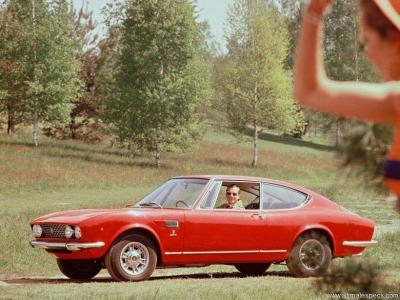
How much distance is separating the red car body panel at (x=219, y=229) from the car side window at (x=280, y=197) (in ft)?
0.31

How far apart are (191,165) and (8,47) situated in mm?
12089

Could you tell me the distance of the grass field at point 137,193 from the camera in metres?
11.1

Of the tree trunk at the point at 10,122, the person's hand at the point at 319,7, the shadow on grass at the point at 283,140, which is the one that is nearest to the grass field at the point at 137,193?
the shadow on grass at the point at 283,140

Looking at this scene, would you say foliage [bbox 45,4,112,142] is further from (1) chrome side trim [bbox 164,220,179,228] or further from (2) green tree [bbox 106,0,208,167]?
(1) chrome side trim [bbox 164,220,179,228]

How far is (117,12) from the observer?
53.7 metres

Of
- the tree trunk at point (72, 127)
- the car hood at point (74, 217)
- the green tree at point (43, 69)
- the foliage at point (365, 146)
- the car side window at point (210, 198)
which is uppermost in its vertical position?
the green tree at point (43, 69)

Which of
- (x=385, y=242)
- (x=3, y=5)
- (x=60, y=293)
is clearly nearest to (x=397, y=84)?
(x=60, y=293)

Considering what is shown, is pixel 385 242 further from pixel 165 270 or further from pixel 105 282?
pixel 105 282

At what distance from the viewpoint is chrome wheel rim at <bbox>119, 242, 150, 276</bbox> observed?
13.2 metres

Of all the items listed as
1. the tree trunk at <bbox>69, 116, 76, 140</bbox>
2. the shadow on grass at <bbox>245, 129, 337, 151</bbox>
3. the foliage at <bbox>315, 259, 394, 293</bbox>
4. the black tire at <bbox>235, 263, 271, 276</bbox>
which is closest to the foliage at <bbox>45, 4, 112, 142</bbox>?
the tree trunk at <bbox>69, 116, 76, 140</bbox>

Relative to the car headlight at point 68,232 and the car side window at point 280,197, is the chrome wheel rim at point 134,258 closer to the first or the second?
the car headlight at point 68,232

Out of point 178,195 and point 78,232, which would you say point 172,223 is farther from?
point 78,232

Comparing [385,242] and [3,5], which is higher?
[3,5]

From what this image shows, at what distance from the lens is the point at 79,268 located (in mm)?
14109
